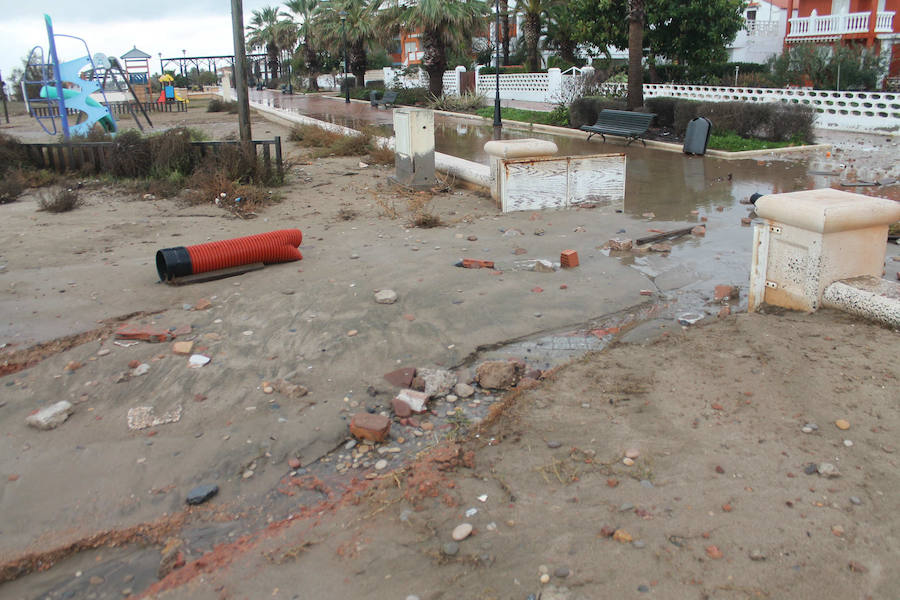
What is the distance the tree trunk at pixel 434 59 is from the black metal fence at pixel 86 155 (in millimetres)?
21979

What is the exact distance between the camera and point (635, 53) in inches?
782

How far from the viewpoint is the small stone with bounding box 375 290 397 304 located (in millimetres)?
5777

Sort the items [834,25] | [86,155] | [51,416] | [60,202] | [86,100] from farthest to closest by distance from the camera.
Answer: [834,25]
[86,100]
[86,155]
[60,202]
[51,416]

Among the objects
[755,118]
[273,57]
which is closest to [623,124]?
[755,118]

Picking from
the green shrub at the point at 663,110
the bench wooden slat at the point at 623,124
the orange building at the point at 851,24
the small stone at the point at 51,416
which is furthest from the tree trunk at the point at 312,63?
the small stone at the point at 51,416

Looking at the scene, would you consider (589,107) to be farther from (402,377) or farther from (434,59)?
(402,377)

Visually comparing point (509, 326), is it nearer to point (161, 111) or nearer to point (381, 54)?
point (161, 111)

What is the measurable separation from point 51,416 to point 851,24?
35.1 metres

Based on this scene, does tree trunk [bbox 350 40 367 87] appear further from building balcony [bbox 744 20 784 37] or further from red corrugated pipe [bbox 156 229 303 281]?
red corrugated pipe [bbox 156 229 303 281]

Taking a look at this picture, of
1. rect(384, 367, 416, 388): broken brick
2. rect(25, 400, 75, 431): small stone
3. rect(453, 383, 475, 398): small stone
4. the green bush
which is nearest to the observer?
rect(25, 400, 75, 431): small stone

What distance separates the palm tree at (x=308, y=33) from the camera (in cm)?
5581

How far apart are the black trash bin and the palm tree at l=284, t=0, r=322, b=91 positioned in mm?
44267

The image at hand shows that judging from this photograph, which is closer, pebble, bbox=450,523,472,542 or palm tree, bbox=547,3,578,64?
pebble, bbox=450,523,472,542

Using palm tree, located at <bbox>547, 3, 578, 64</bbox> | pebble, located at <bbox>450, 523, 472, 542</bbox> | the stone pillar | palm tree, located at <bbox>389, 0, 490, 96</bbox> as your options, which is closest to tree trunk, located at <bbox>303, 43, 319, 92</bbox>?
palm tree, located at <bbox>389, 0, 490, 96</bbox>
